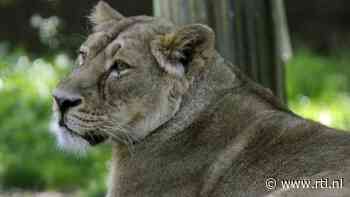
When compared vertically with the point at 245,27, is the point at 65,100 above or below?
above

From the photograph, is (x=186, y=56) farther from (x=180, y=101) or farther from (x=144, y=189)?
(x=144, y=189)

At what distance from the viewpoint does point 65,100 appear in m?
4.79

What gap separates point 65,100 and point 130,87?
0.33 meters

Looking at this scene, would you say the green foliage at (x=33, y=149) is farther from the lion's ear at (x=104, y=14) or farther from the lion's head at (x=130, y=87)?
the lion's head at (x=130, y=87)

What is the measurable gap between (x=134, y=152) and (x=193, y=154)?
1.06 ft

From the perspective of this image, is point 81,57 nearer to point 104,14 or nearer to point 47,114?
point 104,14

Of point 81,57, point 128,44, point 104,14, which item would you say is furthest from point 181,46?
point 104,14

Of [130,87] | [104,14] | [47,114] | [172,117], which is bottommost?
[47,114]

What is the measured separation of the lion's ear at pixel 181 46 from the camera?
482 cm

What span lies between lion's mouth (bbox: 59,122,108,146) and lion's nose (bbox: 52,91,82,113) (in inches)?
3.9

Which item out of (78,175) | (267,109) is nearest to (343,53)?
(78,175)

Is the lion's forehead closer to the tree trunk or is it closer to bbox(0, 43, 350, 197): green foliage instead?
the tree trunk

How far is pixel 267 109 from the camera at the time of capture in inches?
195

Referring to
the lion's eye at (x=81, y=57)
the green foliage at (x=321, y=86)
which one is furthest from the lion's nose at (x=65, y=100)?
the green foliage at (x=321, y=86)
